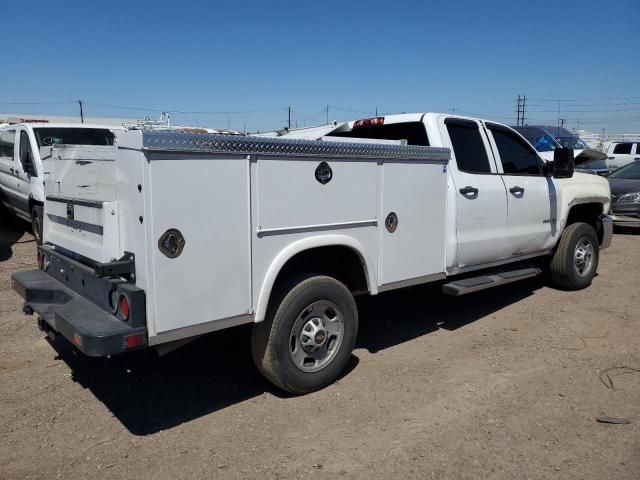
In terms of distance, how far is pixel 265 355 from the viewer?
12.6 feet

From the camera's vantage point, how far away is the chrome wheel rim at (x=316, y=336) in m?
4.01

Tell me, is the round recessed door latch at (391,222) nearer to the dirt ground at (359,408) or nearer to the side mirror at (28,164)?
the dirt ground at (359,408)

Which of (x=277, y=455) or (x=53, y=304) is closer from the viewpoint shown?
(x=277, y=455)

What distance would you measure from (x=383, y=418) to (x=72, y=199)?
272 centimetres

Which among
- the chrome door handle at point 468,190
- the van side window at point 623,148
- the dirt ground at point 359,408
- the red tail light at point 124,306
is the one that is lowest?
the dirt ground at point 359,408

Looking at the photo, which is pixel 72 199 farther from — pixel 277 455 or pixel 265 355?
pixel 277 455

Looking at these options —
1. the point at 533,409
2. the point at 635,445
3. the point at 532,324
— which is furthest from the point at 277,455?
the point at 532,324

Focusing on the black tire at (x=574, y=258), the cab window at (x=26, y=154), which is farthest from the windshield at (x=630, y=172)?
the cab window at (x=26, y=154)

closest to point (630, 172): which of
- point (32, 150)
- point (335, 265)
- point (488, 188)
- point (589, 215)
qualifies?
point (589, 215)

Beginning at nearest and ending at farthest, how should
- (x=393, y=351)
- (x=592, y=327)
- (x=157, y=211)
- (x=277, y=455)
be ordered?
(x=157, y=211)
(x=277, y=455)
(x=393, y=351)
(x=592, y=327)

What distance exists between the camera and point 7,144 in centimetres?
1050

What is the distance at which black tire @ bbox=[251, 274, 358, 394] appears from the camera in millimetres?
3824

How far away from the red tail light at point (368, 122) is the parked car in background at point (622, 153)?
1923 centimetres

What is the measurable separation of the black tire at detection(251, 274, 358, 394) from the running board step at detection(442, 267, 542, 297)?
127 centimetres
